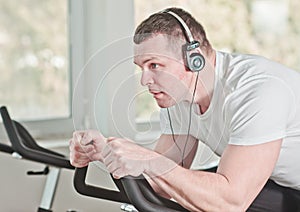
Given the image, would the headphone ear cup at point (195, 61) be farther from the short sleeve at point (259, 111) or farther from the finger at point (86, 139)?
the finger at point (86, 139)

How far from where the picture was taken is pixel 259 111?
5.49ft

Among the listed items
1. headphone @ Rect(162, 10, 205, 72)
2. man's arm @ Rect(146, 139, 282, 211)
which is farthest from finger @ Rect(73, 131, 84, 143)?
headphone @ Rect(162, 10, 205, 72)

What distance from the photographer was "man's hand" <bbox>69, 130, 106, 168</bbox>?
5.22 ft

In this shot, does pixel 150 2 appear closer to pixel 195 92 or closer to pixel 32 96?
pixel 32 96

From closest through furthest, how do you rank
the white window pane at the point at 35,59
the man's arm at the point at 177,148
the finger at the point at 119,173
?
the finger at the point at 119,173 < the man's arm at the point at 177,148 < the white window pane at the point at 35,59

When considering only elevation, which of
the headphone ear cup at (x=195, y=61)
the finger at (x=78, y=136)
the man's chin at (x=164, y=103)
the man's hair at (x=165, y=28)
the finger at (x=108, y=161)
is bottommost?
the finger at (x=108, y=161)

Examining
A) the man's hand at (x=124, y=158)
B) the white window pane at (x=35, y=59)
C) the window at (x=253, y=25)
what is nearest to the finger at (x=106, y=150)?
the man's hand at (x=124, y=158)

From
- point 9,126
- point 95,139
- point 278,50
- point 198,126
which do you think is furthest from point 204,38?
point 278,50

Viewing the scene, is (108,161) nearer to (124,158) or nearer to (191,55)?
(124,158)

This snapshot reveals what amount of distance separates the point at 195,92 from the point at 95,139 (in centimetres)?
37

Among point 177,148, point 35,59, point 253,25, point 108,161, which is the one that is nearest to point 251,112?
point 177,148

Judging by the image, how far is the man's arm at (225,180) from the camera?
Answer: 5.22 ft

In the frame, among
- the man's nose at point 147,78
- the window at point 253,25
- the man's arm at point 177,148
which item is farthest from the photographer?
the window at point 253,25

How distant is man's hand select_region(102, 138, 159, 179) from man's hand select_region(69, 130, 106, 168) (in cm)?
3
